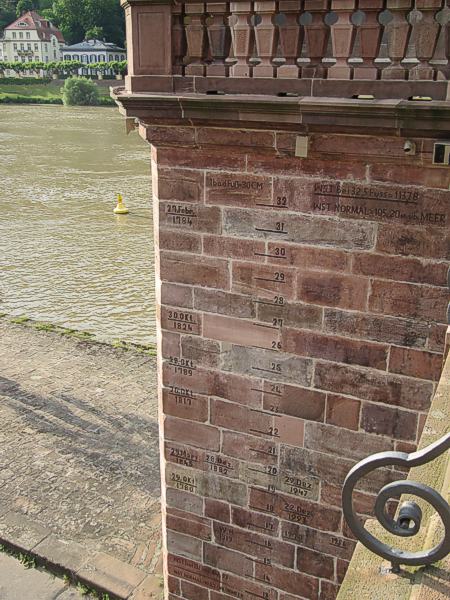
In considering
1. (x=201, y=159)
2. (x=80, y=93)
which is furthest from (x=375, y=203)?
(x=80, y=93)

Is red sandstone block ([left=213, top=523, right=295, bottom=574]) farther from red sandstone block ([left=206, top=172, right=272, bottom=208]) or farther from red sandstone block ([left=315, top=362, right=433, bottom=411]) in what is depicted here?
red sandstone block ([left=206, top=172, right=272, bottom=208])

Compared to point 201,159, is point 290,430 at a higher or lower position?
lower

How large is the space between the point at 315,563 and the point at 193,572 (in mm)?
1021

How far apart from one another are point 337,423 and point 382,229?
1.24 meters

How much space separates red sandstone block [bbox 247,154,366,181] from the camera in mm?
3467

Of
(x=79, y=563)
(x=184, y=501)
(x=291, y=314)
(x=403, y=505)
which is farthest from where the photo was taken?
(x=79, y=563)

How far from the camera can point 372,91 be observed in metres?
3.16

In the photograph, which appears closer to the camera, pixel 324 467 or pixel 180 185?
pixel 180 185

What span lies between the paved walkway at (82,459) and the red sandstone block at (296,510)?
1999 mm

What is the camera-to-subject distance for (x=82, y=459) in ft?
26.0

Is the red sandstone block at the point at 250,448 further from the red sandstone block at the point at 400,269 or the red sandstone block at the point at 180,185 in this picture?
the red sandstone block at the point at 180,185

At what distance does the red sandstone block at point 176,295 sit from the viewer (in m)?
4.20

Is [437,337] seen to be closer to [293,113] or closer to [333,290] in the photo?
[333,290]

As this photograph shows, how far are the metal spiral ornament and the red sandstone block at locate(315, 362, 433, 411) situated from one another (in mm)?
1952
